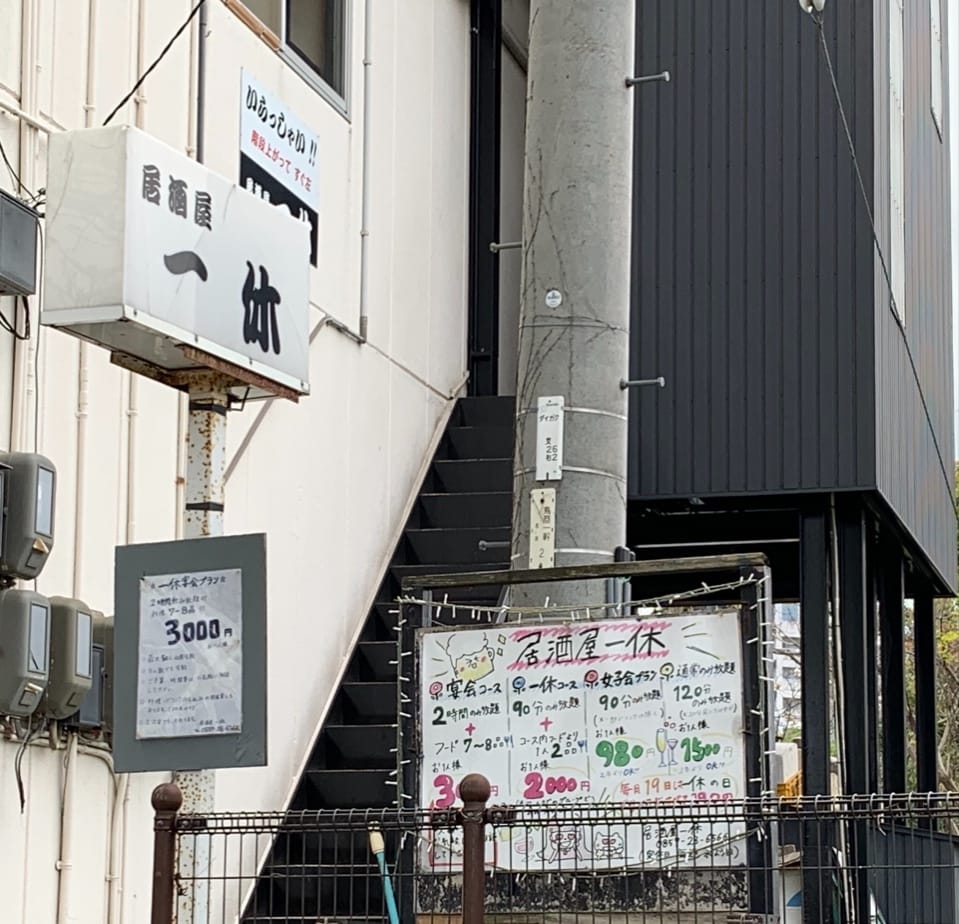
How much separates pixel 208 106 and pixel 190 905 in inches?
195

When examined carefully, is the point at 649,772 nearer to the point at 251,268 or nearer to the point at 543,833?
the point at 543,833

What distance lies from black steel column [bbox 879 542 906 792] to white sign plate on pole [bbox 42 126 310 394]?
10.5 meters

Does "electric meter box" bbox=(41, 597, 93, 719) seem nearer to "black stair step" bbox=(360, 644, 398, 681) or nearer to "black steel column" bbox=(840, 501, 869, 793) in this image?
"black stair step" bbox=(360, 644, 398, 681)

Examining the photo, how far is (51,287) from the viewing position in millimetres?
5840

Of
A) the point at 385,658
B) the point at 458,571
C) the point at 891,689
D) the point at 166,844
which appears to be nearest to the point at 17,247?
the point at 166,844

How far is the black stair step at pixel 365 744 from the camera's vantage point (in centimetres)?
1086

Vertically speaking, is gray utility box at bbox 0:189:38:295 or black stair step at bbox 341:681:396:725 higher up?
gray utility box at bbox 0:189:38:295

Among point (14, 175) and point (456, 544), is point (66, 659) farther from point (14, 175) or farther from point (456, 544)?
point (456, 544)

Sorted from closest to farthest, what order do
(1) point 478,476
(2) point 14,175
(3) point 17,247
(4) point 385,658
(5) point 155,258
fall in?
(5) point 155,258, (3) point 17,247, (2) point 14,175, (4) point 385,658, (1) point 478,476

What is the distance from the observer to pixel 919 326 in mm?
15430

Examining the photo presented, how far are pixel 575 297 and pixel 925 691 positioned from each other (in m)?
11.3

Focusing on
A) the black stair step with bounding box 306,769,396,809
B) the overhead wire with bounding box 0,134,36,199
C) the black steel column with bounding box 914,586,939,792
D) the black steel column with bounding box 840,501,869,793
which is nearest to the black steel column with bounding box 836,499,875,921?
the black steel column with bounding box 840,501,869,793

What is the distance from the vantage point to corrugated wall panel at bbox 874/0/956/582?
12.6 m

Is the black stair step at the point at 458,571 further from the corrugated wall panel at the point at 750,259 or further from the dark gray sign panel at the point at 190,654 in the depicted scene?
the dark gray sign panel at the point at 190,654
